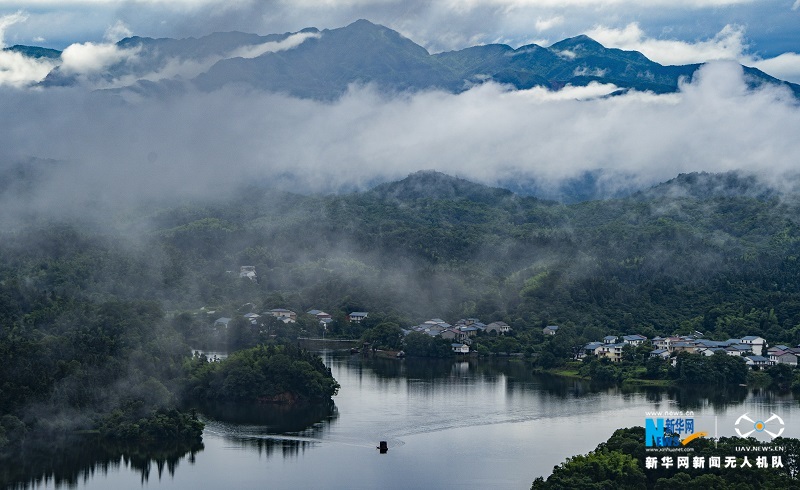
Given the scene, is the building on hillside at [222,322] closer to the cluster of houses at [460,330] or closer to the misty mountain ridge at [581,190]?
the cluster of houses at [460,330]

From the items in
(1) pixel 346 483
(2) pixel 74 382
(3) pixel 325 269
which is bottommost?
(1) pixel 346 483

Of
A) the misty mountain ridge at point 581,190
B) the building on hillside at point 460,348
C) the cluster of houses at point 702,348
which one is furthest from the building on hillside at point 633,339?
the misty mountain ridge at point 581,190

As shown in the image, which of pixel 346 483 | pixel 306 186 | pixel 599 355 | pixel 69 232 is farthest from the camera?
pixel 306 186

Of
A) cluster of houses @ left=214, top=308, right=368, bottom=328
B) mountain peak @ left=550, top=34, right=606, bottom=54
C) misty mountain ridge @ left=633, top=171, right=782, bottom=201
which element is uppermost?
mountain peak @ left=550, top=34, right=606, bottom=54

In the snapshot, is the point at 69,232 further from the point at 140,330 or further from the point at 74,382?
the point at 74,382

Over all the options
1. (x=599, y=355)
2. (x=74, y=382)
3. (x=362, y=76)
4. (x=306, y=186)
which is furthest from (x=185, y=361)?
(x=362, y=76)

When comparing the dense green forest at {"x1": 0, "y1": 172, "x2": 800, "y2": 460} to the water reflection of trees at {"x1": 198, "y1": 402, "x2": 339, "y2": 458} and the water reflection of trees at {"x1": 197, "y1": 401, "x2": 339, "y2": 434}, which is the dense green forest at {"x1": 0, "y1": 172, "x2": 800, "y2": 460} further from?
the water reflection of trees at {"x1": 198, "y1": 402, "x2": 339, "y2": 458}

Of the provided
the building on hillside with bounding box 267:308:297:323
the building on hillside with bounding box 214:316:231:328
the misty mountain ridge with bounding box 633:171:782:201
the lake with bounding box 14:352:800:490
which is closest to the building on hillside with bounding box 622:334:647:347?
the lake with bounding box 14:352:800:490
